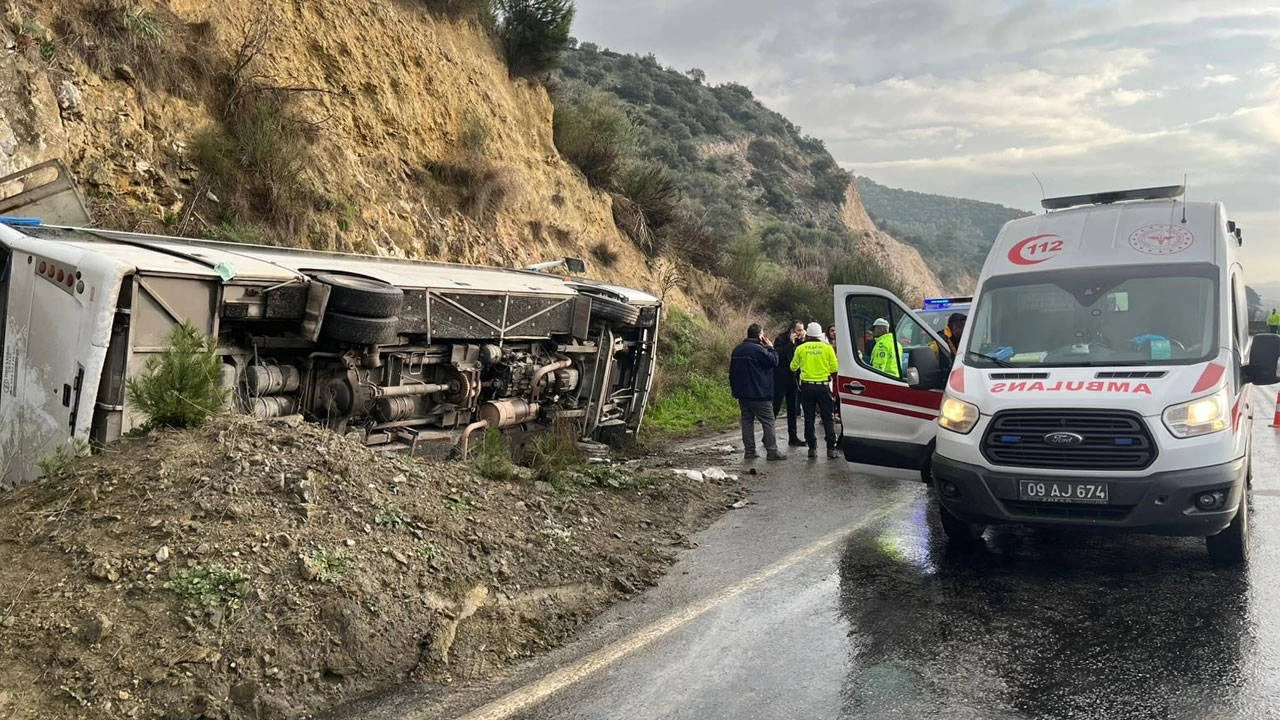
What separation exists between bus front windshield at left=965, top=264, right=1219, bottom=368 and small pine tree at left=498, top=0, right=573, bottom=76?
15.5 metres

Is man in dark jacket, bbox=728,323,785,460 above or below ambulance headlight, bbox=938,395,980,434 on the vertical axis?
below

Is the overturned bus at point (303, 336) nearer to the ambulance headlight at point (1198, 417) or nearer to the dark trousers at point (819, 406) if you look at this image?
the dark trousers at point (819, 406)

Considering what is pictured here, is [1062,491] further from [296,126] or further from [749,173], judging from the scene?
[749,173]

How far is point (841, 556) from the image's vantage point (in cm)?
653

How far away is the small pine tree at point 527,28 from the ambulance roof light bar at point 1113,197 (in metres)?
14.7

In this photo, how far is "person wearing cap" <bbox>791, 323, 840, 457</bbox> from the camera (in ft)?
38.2

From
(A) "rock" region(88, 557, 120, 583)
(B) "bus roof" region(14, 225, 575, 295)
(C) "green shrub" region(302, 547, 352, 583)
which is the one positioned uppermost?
(B) "bus roof" region(14, 225, 575, 295)

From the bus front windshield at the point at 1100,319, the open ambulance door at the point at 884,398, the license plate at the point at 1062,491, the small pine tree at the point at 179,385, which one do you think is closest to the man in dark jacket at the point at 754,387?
the open ambulance door at the point at 884,398

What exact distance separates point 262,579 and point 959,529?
4556 mm

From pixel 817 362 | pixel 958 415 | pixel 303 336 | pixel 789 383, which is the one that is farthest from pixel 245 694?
pixel 789 383

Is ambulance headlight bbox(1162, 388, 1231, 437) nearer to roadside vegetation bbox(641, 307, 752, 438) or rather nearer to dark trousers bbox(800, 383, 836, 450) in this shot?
dark trousers bbox(800, 383, 836, 450)

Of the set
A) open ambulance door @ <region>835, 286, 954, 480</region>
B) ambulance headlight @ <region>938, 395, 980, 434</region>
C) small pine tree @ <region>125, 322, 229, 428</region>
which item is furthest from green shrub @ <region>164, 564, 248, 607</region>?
open ambulance door @ <region>835, 286, 954, 480</region>

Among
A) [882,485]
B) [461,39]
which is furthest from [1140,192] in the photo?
[461,39]

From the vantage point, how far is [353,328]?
270 inches
